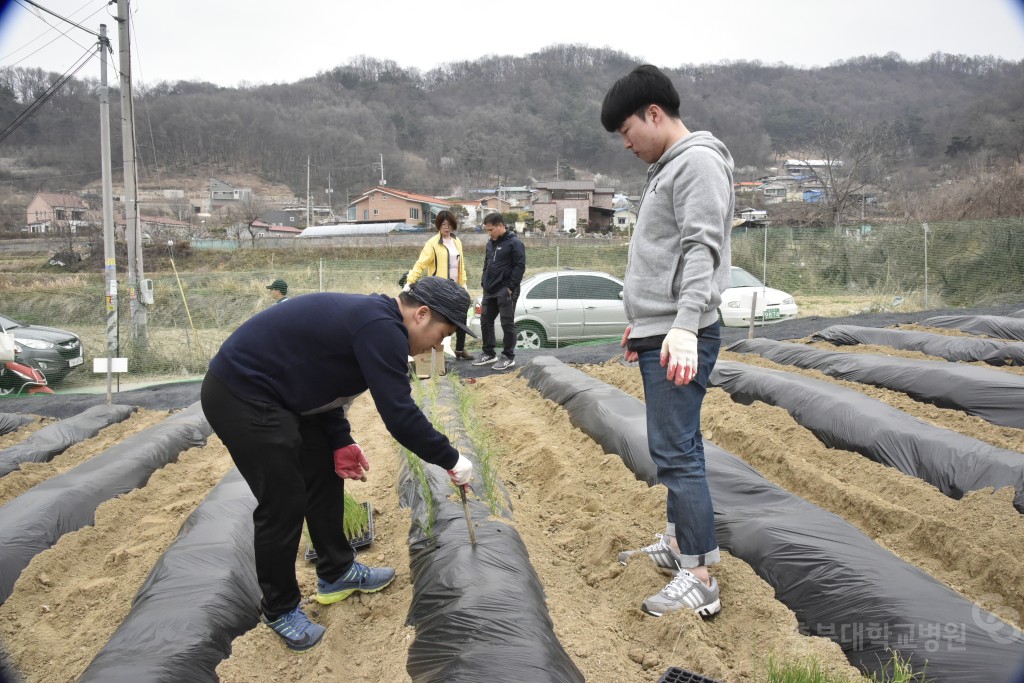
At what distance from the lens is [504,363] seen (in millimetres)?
7426

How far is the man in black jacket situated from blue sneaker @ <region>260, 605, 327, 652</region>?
475 centimetres

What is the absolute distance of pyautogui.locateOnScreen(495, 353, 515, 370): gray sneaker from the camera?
7395 millimetres

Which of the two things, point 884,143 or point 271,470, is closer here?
point 271,470

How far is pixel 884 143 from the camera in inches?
1144

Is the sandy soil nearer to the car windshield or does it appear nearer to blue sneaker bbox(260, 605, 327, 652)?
blue sneaker bbox(260, 605, 327, 652)

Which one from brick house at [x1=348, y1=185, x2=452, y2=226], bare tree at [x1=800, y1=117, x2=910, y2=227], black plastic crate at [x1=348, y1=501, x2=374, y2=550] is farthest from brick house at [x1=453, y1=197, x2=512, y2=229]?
black plastic crate at [x1=348, y1=501, x2=374, y2=550]

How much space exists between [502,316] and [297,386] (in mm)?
5132

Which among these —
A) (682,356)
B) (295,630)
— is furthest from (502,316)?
(682,356)

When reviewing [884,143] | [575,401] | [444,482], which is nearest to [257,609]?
[444,482]

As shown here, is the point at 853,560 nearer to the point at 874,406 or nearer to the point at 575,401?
the point at 874,406

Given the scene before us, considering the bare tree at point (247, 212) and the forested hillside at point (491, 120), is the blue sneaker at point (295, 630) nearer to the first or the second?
the forested hillside at point (491, 120)

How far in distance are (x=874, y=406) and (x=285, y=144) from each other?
59.1 m

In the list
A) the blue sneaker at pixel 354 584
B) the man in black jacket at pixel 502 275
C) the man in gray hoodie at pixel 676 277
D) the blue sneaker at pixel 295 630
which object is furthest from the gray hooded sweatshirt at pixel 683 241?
the man in black jacket at pixel 502 275

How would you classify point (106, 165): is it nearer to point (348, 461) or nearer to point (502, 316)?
point (502, 316)
